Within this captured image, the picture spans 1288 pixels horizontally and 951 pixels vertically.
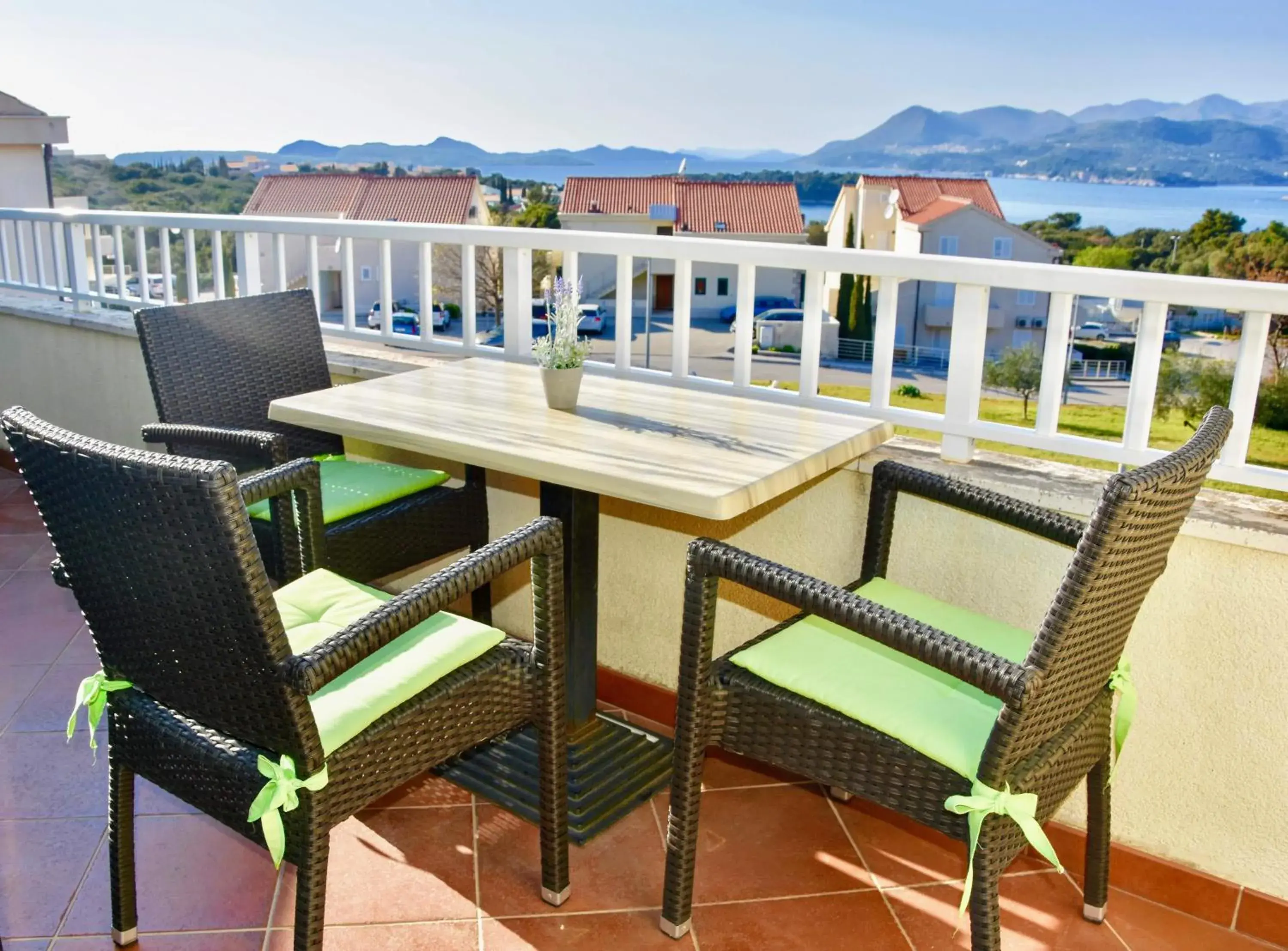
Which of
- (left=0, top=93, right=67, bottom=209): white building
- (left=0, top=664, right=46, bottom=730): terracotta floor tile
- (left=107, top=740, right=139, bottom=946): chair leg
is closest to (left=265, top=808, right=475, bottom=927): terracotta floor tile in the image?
(left=107, top=740, right=139, bottom=946): chair leg

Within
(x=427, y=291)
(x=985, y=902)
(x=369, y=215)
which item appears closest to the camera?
(x=985, y=902)

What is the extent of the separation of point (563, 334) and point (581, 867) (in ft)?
3.80

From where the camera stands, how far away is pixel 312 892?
1.53 meters

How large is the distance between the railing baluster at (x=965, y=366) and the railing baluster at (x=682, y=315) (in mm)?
713

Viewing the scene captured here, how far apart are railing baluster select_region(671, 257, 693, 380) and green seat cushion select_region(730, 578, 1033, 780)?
959mm

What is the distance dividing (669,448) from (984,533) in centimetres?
74

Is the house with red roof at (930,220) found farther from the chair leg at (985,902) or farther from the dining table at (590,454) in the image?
the chair leg at (985,902)

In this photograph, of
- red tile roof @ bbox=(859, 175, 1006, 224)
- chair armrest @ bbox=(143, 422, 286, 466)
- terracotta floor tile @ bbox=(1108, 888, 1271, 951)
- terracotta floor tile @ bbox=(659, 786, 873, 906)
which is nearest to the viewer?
terracotta floor tile @ bbox=(1108, 888, 1271, 951)

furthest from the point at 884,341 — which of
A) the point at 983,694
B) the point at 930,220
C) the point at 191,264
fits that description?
the point at 930,220

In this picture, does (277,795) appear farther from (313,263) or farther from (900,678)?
(313,263)

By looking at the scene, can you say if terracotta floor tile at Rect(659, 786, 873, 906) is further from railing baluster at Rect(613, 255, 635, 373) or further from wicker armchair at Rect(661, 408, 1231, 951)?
railing baluster at Rect(613, 255, 635, 373)

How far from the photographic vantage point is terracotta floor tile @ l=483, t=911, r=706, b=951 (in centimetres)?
196

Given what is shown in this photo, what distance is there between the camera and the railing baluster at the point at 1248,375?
195 centimetres

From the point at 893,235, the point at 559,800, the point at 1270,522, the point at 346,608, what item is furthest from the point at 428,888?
the point at 893,235
